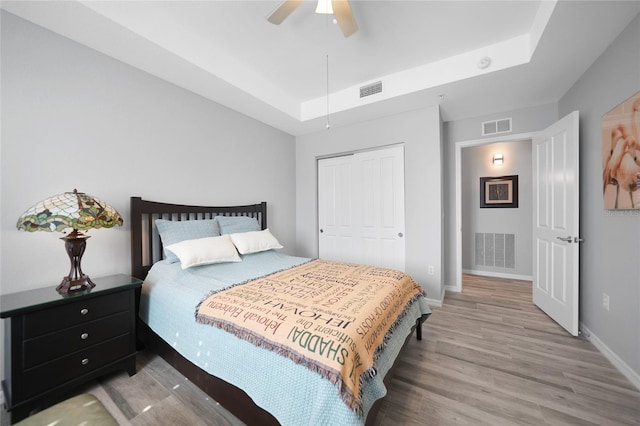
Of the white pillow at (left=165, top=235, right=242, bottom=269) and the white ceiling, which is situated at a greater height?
the white ceiling

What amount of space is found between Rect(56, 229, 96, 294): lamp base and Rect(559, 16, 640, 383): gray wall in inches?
153

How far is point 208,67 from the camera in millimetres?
2408

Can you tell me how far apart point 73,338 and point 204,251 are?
0.96 metres

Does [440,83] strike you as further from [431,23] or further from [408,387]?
[408,387]

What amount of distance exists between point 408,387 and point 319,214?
2816mm

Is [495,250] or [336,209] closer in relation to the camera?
[336,209]

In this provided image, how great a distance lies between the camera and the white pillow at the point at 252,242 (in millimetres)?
2646

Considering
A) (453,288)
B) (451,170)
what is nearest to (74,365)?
(453,288)

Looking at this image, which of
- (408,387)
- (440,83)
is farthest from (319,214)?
(408,387)

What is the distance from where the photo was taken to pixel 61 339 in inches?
61.0

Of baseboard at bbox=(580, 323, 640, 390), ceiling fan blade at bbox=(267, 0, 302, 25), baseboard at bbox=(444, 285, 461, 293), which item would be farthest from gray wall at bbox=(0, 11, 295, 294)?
baseboard at bbox=(580, 323, 640, 390)

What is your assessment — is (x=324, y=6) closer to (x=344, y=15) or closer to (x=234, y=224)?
(x=344, y=15)

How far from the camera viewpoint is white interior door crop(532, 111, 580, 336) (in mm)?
2377

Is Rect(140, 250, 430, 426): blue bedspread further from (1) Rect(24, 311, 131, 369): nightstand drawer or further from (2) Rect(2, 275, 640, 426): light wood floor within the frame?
(2) Rect(2, 275, 640, 426): light wood floor
